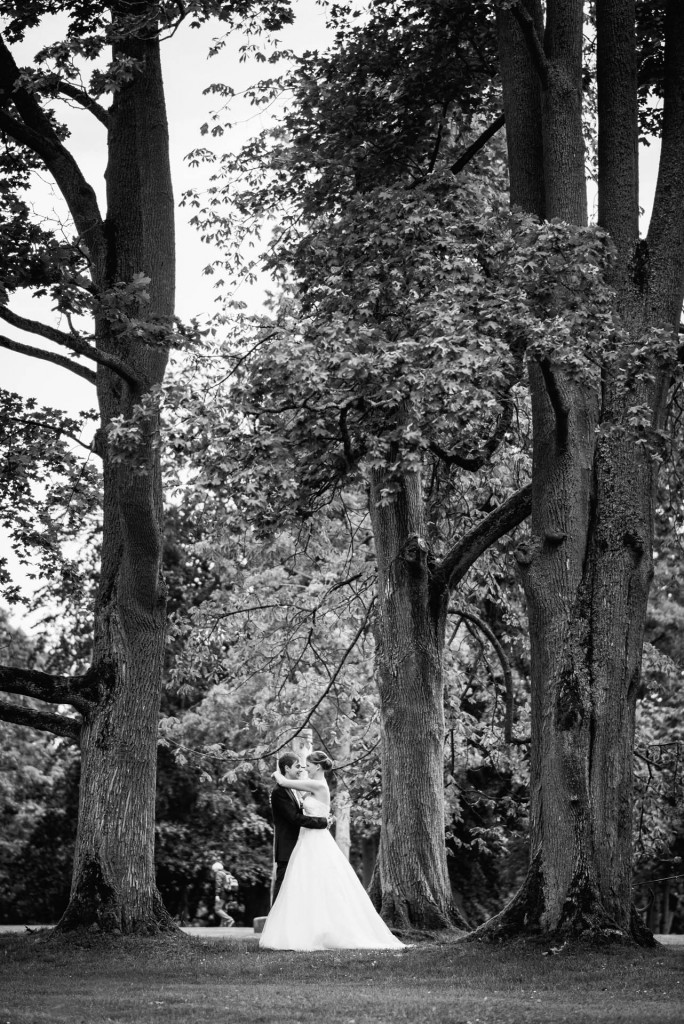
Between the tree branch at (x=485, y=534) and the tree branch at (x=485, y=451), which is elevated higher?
the tree branch at (x=485, y=451)

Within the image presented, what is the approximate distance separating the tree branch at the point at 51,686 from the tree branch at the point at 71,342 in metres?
3.50

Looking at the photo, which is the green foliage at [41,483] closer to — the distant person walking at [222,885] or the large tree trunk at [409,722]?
the large tree trunk at [409,722]

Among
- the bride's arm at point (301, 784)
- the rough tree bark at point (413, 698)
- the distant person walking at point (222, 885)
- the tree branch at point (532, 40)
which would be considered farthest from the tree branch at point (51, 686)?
the distant person walking at point (222, 885)

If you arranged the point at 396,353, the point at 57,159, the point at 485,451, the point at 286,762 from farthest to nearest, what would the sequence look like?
1. the point at 485,451
2. the point at 57,159
3. the point at 286,762
4. the point at 396,353

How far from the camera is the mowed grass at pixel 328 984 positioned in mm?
7586

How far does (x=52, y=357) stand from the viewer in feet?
45.4

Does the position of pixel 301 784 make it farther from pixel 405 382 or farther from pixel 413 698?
pixel 405 382

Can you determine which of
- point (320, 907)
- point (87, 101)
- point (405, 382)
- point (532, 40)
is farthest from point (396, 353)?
point (320, 907)

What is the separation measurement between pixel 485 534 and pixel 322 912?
501 centimetres

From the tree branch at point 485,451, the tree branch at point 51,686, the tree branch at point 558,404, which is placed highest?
the tree branch at point 485,451

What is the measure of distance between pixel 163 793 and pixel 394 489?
26.5 m

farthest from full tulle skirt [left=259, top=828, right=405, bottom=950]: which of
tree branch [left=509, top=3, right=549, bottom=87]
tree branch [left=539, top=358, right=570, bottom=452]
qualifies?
tree branch [left=509, top=3, right=549, bottom=87]

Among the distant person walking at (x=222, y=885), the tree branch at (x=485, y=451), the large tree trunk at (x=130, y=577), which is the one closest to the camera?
the large tree trunk at (x=130, y=577)

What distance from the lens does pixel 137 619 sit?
43.6 feet
